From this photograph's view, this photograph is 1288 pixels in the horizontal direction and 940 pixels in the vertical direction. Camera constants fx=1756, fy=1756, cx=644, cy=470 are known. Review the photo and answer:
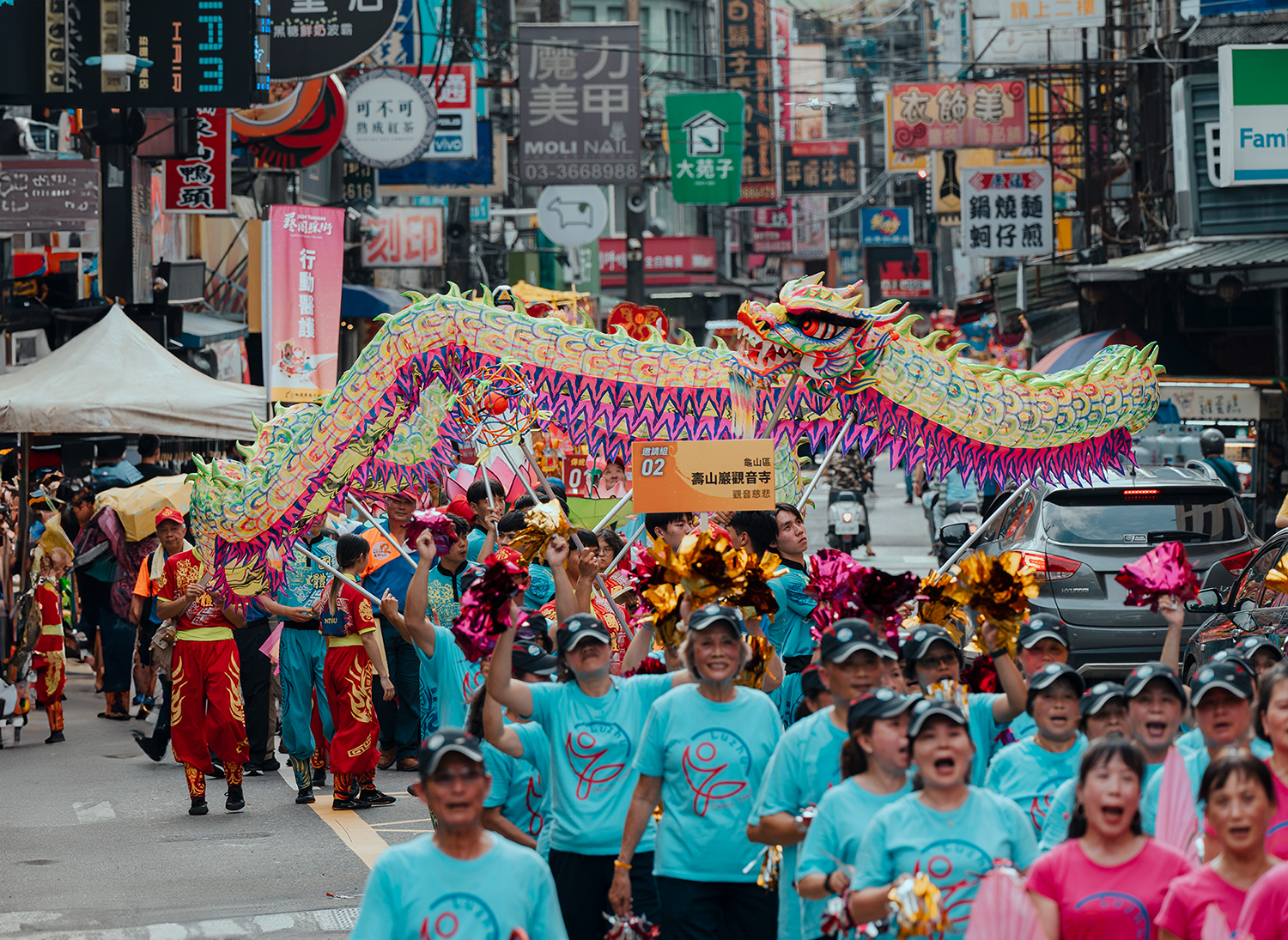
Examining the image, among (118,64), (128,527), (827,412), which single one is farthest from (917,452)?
(118,64)

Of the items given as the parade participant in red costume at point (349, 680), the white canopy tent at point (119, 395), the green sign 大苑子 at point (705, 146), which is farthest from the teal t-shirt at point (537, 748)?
the green sign 大苑子 at point (705, 146)

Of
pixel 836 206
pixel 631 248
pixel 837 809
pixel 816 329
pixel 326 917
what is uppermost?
pixel 836 206

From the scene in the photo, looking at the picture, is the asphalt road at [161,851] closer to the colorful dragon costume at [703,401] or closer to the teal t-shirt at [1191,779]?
the colorful dragon costume at [703,401]

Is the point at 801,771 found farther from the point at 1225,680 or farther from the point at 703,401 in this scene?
the point at 703,401

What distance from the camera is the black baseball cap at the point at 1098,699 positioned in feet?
18.1

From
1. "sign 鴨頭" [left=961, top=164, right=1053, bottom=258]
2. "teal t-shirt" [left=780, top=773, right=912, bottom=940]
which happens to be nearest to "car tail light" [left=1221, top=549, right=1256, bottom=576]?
Answer: "teal t-shirt" [left=780, top=773, right=912, bottom=940]

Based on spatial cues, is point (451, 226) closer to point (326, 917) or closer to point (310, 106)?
point (310, 106)

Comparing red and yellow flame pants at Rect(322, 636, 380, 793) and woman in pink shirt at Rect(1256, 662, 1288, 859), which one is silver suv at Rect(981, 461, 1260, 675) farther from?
woman in pink shirt at Rect(1256, 662, 1288, 859)

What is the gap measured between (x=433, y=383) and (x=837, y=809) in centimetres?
510

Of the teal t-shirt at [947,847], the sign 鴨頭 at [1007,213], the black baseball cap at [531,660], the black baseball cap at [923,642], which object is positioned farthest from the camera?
the sign 鴨頭 at [1007,213]

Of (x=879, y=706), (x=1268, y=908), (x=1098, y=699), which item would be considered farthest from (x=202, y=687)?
(x=1268, y=908)

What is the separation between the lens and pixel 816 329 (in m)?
8.59

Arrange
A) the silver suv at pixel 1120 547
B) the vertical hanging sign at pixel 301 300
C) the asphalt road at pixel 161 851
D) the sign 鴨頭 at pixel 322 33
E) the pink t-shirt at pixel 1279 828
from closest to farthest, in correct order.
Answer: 1. the pink t-shirt at pixel 1279 828
2. the asphalt road at pixel 161 851
3. the silver suv at pixel 1120 547
4. the vertical hanging sign at pixel 301 300
5. the sign 鴨頭 at pixel 322 33

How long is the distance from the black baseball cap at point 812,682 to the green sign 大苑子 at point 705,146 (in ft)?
81.3
